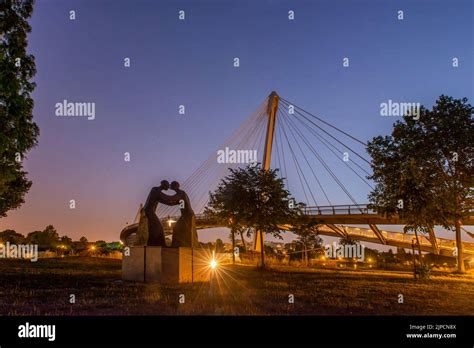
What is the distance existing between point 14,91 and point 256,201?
1567 cm

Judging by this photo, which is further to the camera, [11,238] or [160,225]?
[11,238]

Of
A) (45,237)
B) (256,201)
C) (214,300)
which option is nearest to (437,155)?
(256,201)

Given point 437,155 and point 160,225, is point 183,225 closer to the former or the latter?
point 160,225

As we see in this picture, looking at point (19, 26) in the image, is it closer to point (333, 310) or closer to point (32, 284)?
point (32, 284)

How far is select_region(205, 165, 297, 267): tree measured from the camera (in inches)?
965

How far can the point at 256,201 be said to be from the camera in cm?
2484

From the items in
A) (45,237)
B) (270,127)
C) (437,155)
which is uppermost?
(270,127)

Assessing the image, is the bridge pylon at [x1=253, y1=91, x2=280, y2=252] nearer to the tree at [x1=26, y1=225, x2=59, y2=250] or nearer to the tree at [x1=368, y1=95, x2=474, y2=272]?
the tree at [x1=368, y1=95, x2=474, y2=272]

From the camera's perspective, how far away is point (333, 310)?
8992mm

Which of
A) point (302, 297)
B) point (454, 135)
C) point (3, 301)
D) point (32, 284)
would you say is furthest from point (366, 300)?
point (454, 135)

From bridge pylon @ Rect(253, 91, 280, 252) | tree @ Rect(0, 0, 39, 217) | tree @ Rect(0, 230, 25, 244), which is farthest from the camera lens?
tree @ Rect(0, 230, 25, 244)

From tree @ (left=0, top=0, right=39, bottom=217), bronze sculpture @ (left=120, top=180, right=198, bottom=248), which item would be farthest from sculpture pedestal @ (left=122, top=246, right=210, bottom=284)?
tree @ (left=0, top=0, right=39, bottom=217)

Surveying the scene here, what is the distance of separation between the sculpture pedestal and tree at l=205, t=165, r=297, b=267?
9.38m
